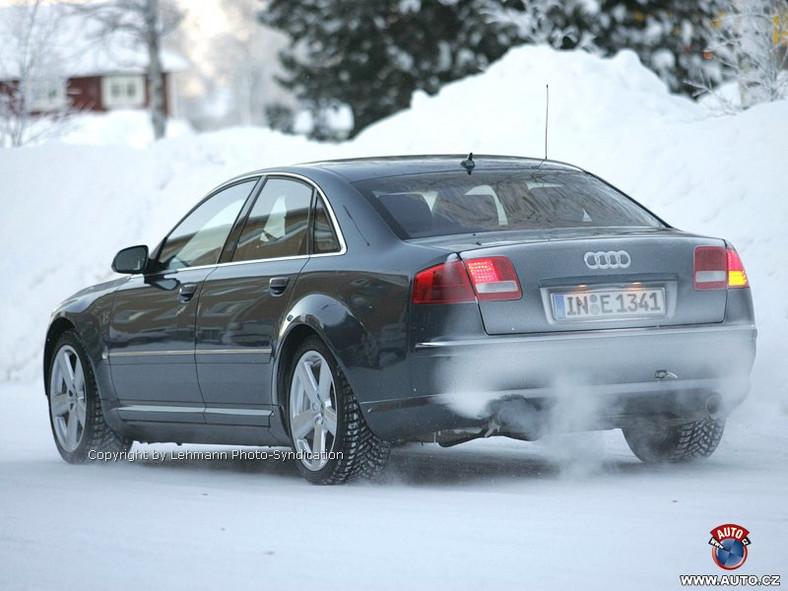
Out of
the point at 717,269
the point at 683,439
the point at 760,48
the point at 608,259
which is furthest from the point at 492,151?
the point at 608,259

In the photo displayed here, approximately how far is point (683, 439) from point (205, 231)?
2747mm

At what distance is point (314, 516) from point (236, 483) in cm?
164

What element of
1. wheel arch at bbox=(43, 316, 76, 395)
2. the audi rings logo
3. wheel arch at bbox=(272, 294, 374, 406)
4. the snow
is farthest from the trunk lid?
wheel arch at bbox=(43, 316, 76, 395)

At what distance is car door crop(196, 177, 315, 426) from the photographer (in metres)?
7.81

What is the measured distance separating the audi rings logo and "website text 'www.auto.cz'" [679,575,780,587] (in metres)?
2.21

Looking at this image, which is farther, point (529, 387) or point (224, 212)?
point (224, 212)

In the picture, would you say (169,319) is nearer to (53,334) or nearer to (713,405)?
(53,334)

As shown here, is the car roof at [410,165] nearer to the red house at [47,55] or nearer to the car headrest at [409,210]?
the car headrest at [409,210]

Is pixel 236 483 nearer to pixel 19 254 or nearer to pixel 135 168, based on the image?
pixel 19 254

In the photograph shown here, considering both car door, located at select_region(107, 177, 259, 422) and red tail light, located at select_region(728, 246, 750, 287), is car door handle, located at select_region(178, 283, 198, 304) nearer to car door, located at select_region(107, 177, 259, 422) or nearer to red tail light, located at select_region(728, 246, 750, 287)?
car door, located at select_region(107, 177, 259, 422)

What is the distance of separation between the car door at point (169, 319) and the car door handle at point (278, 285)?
752 mm

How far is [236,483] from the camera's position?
26.4 feet

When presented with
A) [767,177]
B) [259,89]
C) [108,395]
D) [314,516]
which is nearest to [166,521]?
[314,516]

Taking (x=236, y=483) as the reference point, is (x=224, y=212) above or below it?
above
